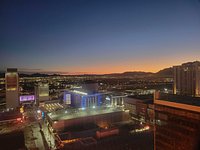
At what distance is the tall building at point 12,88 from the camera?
35.1 meters

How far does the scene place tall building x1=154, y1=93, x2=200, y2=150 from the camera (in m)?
9.83

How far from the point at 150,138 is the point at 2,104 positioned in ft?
114

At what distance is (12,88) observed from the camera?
35344 mm

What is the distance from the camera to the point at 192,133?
9.82m

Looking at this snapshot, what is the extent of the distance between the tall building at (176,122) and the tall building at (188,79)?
1066 inches

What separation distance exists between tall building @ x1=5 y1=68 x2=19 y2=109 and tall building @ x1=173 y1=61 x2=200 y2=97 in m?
31.8

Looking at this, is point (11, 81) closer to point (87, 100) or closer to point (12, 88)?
point (12, 88)

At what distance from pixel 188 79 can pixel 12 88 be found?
3399 centimetres

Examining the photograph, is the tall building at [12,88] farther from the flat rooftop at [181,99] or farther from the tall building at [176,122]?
the flat rooftop at [181,99]

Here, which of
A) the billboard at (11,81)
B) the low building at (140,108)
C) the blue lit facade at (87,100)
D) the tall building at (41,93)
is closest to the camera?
Result: the low building at (140,108)

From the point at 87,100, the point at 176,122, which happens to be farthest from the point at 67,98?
the point at 176,122

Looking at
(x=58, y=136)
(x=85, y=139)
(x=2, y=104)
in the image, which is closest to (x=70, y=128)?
(x=58, y=136)

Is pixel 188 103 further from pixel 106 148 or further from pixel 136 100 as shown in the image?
pixel 136 100

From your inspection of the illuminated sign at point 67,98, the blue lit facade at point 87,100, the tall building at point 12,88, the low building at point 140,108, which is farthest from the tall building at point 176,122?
the tall building at point 12,88
